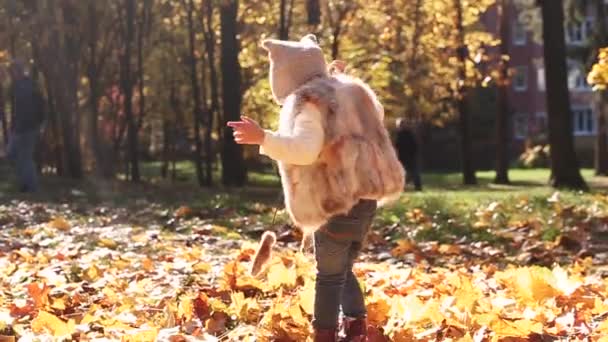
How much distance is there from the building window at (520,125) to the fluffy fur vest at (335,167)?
221 feet

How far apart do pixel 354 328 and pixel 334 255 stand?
36 cm

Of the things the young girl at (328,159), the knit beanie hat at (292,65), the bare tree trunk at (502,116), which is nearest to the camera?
the young girl at (328,159)

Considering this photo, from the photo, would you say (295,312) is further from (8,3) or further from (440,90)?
(440,90)

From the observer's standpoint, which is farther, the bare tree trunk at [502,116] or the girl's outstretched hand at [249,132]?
the bare tree trunk at [502,116]

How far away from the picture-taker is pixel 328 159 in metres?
4.48

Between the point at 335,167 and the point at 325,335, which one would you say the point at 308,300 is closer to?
the point at 325,335

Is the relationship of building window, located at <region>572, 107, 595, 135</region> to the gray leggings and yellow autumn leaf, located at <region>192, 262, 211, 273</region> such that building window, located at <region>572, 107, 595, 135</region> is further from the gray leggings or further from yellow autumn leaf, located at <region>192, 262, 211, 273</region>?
the gray leggings

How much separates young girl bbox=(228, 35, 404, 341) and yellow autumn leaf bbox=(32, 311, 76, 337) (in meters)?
1.08

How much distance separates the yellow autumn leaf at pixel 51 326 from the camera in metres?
4.66

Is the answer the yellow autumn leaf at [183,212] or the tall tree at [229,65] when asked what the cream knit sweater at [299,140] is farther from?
the tall tree at [229,65]

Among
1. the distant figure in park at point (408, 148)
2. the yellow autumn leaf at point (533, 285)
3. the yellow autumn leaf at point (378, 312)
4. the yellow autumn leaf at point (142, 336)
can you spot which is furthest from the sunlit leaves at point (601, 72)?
the distant figure in park at point (408, 148)

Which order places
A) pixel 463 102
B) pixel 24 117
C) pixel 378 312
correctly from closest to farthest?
pixel 378 312
pixel 24 117
pixel 463 102

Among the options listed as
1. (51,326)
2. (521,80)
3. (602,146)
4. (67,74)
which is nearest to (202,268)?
(51,326)

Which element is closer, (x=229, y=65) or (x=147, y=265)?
(x=147, y=265)
